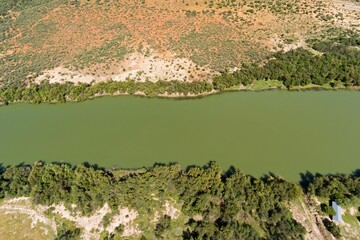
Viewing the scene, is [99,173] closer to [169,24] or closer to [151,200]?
[151,200]

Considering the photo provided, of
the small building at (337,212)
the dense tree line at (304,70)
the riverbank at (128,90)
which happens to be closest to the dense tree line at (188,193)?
the small building at (337,212)

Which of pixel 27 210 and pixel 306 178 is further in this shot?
pixel 306 178

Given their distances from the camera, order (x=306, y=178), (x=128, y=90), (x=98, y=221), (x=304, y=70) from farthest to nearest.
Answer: (x=304, y=70) → (x=128, y=90) → (x=306, y=178) → (x=98, y=221)

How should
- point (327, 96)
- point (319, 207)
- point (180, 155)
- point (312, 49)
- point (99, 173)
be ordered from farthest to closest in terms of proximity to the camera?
1. point (312, 49)
2. point (327, 96)
3. point (180, 155)
4. point (99, 173)
5. point (319, 207)

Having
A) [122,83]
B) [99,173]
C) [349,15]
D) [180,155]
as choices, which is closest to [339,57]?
[349,15]

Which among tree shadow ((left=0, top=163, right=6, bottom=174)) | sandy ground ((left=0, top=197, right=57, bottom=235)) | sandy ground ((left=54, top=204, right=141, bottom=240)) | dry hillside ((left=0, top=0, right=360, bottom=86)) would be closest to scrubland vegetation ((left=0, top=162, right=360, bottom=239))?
sandy ground ((left=54, top=204, right=141, bottom=240))

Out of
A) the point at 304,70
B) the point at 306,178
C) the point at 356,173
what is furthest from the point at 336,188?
the point at 304,70

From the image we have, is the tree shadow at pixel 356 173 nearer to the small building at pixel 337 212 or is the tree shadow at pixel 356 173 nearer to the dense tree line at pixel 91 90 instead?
the small building at pixel 337 212

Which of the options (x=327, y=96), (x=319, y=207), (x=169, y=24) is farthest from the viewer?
(x=169, y=24)

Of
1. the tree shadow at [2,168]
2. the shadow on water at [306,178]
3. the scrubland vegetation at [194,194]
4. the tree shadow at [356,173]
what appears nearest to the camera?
the scrubland vegetation at [194,194]

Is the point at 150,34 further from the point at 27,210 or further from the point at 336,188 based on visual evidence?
the point at 336,188

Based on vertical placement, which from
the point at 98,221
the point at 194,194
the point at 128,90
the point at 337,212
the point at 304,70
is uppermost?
the point at 304,70
